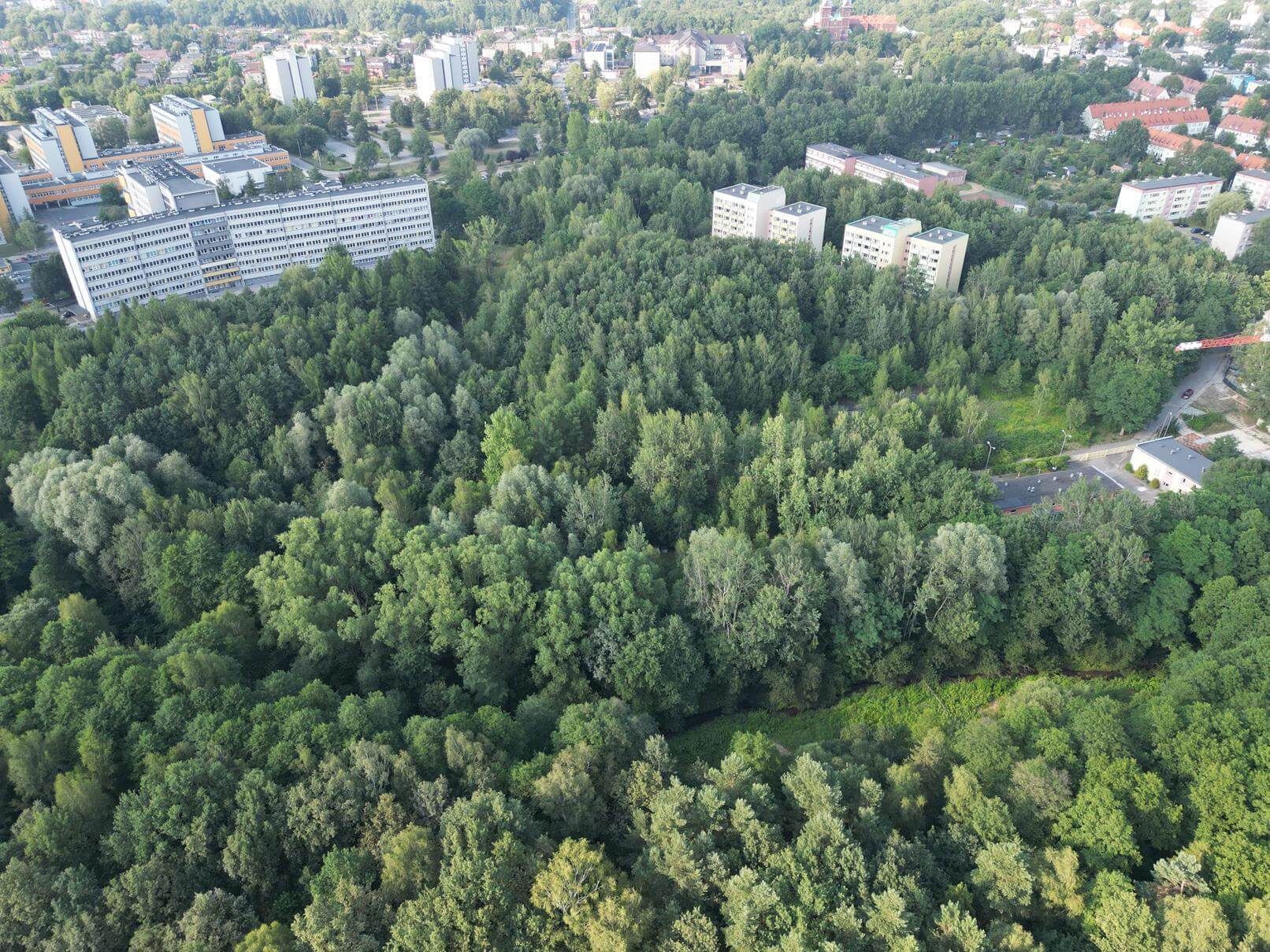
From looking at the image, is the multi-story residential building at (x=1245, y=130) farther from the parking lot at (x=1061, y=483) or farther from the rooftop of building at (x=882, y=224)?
the parking lot at (x=1061, y=483)

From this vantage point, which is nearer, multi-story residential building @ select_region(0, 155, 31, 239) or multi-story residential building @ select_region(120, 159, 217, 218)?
multi-story residential building @ select_region(120, 159, 217, 218)

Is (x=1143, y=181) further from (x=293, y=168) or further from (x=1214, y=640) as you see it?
(x=293, y=168)

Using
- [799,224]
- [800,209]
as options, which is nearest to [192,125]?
[800,209]

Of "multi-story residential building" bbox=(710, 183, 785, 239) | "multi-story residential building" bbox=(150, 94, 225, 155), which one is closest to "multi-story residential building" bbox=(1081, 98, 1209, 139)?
"multi-story residential building" bbox=(710, 183, 785, 239)

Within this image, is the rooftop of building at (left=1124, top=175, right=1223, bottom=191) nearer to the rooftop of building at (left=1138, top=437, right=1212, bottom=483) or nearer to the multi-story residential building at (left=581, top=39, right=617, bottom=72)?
the rooftop of building at (left=1138, top=437, right=1212, bottom=483)

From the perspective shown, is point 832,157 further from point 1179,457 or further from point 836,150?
point 1179,457

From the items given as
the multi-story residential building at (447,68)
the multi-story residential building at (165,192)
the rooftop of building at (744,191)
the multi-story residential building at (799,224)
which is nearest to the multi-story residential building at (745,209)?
the rooftop of building at (744,191)
